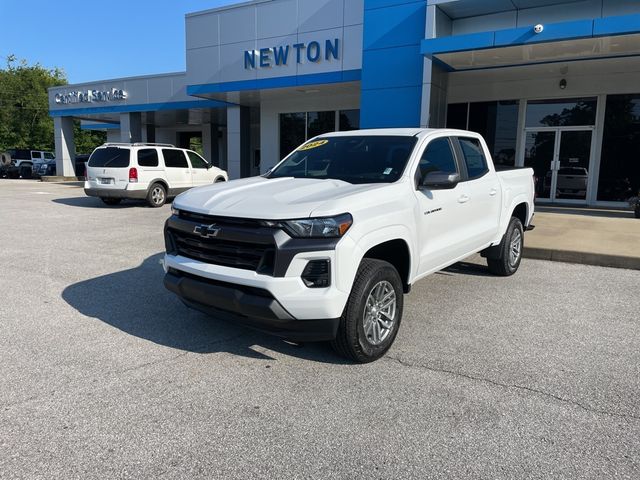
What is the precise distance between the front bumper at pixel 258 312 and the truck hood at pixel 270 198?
0.55 metres

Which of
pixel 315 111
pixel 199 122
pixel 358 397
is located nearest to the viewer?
pixel 358 397

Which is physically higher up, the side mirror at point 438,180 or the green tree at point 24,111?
the green tree at point 24,111

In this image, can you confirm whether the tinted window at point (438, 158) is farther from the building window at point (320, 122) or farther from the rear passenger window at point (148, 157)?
the building window at point (320, 122)

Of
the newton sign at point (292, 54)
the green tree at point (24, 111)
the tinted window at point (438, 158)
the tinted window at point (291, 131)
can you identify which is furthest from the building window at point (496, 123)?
the green tree at point (24, 111)

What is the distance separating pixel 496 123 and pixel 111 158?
12197 millimetres

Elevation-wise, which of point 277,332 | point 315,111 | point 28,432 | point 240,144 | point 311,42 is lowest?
point 28,432

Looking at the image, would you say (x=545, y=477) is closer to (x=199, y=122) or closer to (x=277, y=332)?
(x=277, y=332)

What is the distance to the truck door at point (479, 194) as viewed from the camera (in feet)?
18.2

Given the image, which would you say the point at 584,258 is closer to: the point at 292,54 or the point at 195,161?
the point at 195,161

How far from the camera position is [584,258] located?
25.7ft

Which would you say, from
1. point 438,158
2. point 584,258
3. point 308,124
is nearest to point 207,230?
point 438,158

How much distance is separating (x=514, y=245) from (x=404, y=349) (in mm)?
3473

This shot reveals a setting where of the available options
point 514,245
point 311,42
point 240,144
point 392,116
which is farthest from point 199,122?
point 514,245

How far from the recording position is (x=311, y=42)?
663 inches
